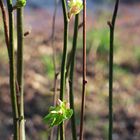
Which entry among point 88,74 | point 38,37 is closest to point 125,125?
point 88,74

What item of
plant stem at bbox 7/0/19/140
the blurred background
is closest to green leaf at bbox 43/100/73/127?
plant stem at bbox 7/0/19/140

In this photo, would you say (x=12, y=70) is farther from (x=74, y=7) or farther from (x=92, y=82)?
(x=92, y=82)

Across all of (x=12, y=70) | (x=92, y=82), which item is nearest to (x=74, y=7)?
(x=12, y=70)

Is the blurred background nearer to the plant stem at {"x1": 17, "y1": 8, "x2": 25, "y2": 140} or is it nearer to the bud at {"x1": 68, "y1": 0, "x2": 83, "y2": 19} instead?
the plant stem at {"x1": 17, "y1": 8, "x2": 25, "y2": 140}

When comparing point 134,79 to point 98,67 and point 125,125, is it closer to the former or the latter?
point 98,67

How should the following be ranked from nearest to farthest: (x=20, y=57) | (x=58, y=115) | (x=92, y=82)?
(x=58, y=115) < (x=20, y=57) < (x=92, y=82)

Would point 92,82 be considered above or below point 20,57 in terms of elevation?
below

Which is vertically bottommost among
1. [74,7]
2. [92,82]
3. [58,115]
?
[92,82]

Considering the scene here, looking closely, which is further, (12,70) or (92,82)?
(92,82)

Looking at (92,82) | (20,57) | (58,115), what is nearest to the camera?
(58,115)
